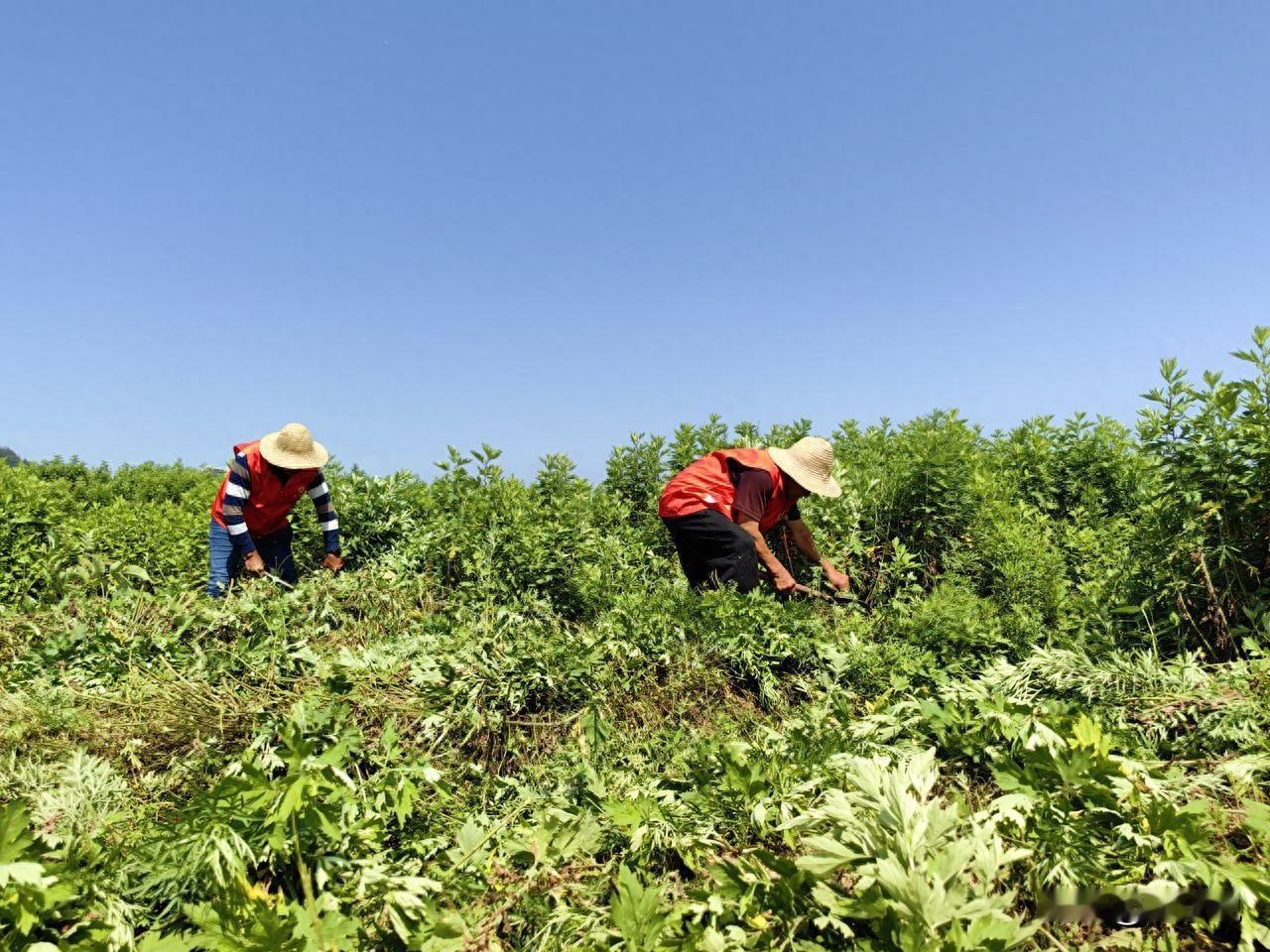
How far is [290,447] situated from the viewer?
5.90 meters

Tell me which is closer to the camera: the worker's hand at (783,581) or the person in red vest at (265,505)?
the worker's hand at (783,581)

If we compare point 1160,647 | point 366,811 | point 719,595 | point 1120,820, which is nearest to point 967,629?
point 1160,647

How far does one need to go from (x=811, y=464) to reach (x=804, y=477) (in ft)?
0.40

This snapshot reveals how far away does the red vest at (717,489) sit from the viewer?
17.0 feet

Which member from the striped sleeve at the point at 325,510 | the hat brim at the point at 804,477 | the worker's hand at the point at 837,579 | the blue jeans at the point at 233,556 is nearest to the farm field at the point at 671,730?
the worker's hand at the point at 837,579

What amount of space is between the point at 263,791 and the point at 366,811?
490mm

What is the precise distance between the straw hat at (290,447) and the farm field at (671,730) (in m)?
1.00

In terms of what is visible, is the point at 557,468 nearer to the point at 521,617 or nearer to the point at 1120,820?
the point at 521,617

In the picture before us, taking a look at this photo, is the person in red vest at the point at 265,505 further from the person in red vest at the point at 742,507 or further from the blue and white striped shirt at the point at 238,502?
the person in red vest at the point at 742,507

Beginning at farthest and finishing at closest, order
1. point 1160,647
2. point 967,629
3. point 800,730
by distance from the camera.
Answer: point 967,629 → point 1160,647 → point 800,730

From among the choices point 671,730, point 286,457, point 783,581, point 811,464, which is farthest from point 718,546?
point 286,457

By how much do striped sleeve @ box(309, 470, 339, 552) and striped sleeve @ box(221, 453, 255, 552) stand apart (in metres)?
0.64

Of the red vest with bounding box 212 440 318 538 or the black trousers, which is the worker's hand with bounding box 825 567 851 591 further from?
the red vest with bounding box 212 440 318 538

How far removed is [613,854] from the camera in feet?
9.34
